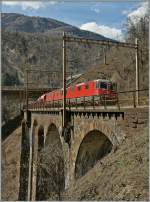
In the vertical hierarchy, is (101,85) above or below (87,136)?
above

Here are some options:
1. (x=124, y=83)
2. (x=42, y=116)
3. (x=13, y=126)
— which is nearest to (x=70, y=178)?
(x=42, y=116)

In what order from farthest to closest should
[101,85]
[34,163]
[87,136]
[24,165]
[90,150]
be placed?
[24,165], [34,163], [101,85], [90,150], [87,136]

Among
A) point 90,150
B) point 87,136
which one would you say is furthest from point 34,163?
point 87,136

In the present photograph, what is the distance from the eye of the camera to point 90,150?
16797 mm

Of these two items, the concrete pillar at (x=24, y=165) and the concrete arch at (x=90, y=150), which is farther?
the concrete pillar at (x=24, y=165)

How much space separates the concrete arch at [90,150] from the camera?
52.7 ft

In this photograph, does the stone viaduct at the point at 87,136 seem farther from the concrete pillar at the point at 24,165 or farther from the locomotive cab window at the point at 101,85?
the concrete pillar at the point at 24,165

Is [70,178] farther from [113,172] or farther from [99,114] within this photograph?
[113,172]

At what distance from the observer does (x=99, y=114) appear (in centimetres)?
1409

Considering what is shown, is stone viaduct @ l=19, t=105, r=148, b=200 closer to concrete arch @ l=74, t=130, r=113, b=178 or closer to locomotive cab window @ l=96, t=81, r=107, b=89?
concrete arch @ l=74, t=130, r=113, b=178

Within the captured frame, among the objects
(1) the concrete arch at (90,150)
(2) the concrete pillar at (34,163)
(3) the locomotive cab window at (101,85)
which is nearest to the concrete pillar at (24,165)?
(2) the concrete pillar at (34,163)

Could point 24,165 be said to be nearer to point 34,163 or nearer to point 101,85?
point 34,163

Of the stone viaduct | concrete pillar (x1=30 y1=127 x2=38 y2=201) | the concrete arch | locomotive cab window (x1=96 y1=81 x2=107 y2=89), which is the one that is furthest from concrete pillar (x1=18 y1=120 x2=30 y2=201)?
the concrete arch

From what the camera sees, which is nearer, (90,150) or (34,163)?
(90,150)
